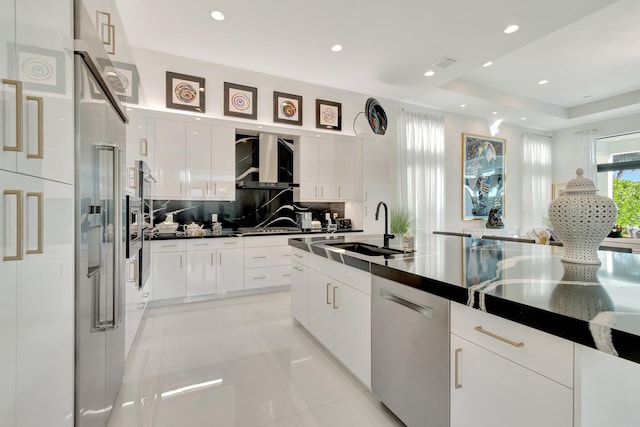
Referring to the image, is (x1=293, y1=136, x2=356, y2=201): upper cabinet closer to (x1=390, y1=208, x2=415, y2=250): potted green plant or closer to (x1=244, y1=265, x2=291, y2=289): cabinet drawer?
(x1=390, y1=208, x2=415, y2=250): potted green plant

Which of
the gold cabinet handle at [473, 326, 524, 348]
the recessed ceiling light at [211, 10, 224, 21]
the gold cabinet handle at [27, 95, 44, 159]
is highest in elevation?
the recessed ceiling light at [211, 10, 224, 21]

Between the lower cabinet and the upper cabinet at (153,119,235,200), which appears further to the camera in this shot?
the lower cabinet

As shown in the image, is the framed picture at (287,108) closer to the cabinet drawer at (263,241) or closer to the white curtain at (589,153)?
the cabinet drawer at (263,241)

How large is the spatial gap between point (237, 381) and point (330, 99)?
4.35 m

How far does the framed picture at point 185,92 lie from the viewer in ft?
12.6

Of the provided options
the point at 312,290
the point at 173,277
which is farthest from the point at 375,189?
the point at 173,277

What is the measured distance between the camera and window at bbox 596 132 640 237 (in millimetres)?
6293

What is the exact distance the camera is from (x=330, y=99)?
4953 millimetres

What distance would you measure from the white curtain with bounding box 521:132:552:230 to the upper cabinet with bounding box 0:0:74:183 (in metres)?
8.26

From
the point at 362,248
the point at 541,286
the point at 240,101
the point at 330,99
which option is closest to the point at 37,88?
the point at 541,286

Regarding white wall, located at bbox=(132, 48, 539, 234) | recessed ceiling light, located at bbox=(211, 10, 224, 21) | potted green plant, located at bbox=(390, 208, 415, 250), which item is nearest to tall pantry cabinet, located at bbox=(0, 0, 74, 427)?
recessed ceiling light, located at bbox=(211, 10, 224, 21)

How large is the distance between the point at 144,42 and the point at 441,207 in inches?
213

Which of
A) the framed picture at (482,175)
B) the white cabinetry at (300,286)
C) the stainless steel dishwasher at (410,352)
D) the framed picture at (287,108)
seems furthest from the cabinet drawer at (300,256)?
the framed picture at (482,175)

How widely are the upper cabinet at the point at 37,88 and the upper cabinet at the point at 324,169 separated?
3.43 metres
